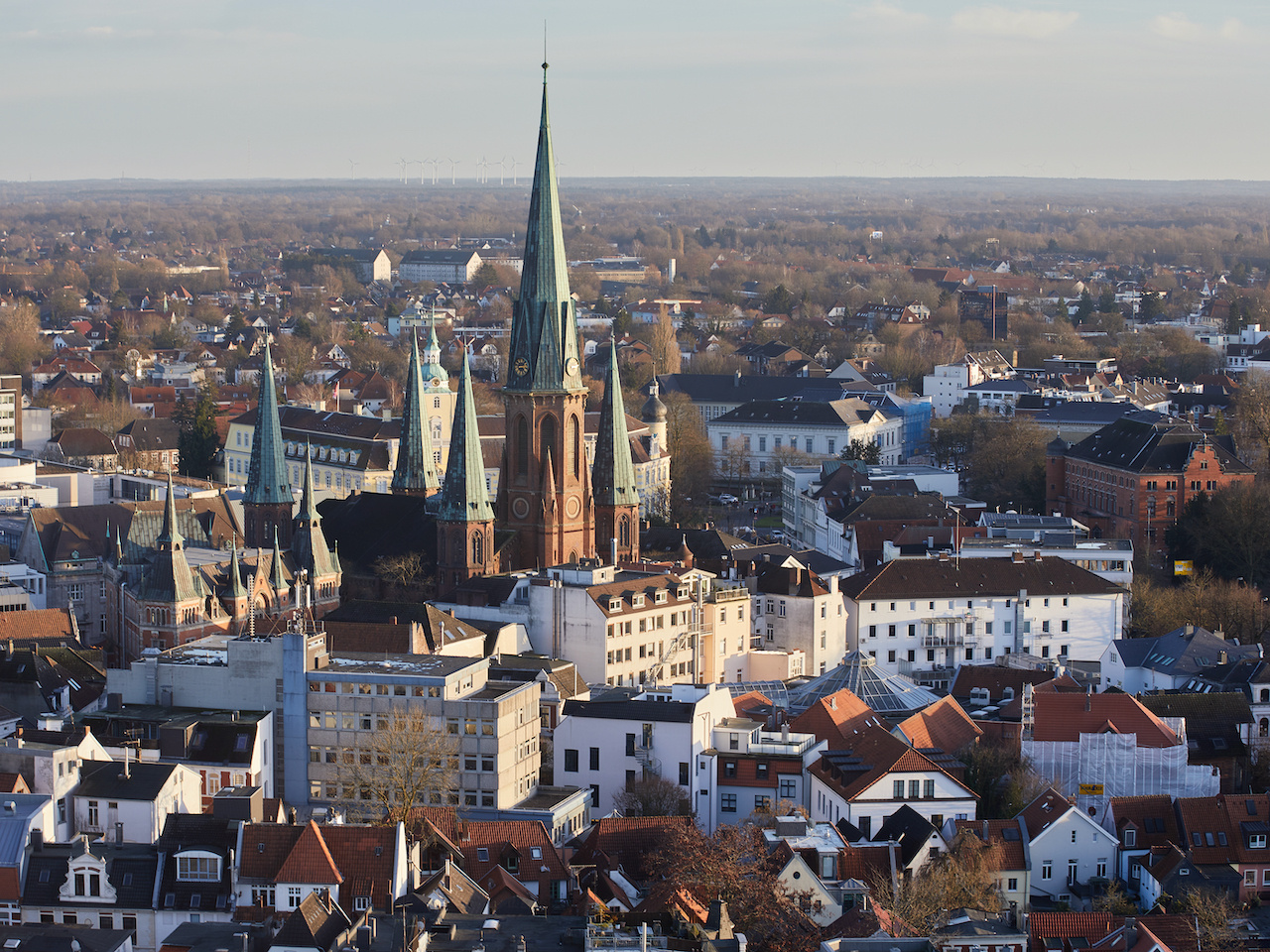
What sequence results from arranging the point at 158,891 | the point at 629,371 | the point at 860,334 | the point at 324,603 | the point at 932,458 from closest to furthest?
the point at 158,891
the point at 324,603
the point at 932,458
the point at 629,371
the point at 860,334

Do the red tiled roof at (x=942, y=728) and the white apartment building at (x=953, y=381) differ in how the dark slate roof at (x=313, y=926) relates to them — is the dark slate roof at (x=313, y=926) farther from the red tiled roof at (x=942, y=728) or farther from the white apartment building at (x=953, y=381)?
the white apartment building at (x=953, y=381)

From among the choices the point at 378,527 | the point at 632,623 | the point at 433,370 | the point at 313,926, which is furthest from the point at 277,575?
the point at 433,370

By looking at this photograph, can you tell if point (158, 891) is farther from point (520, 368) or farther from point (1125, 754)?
point (520, 368)

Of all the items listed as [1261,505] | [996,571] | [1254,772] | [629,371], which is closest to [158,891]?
[1254,772]

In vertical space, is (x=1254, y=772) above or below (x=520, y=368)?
below

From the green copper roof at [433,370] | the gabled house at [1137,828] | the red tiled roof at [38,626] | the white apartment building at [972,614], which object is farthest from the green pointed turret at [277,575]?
the green copper roof at [433,370]

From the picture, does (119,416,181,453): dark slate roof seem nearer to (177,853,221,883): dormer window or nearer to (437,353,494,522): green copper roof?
(437,353,494,522): green copper roof

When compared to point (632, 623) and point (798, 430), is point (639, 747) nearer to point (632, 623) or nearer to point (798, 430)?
point (632, 623)
